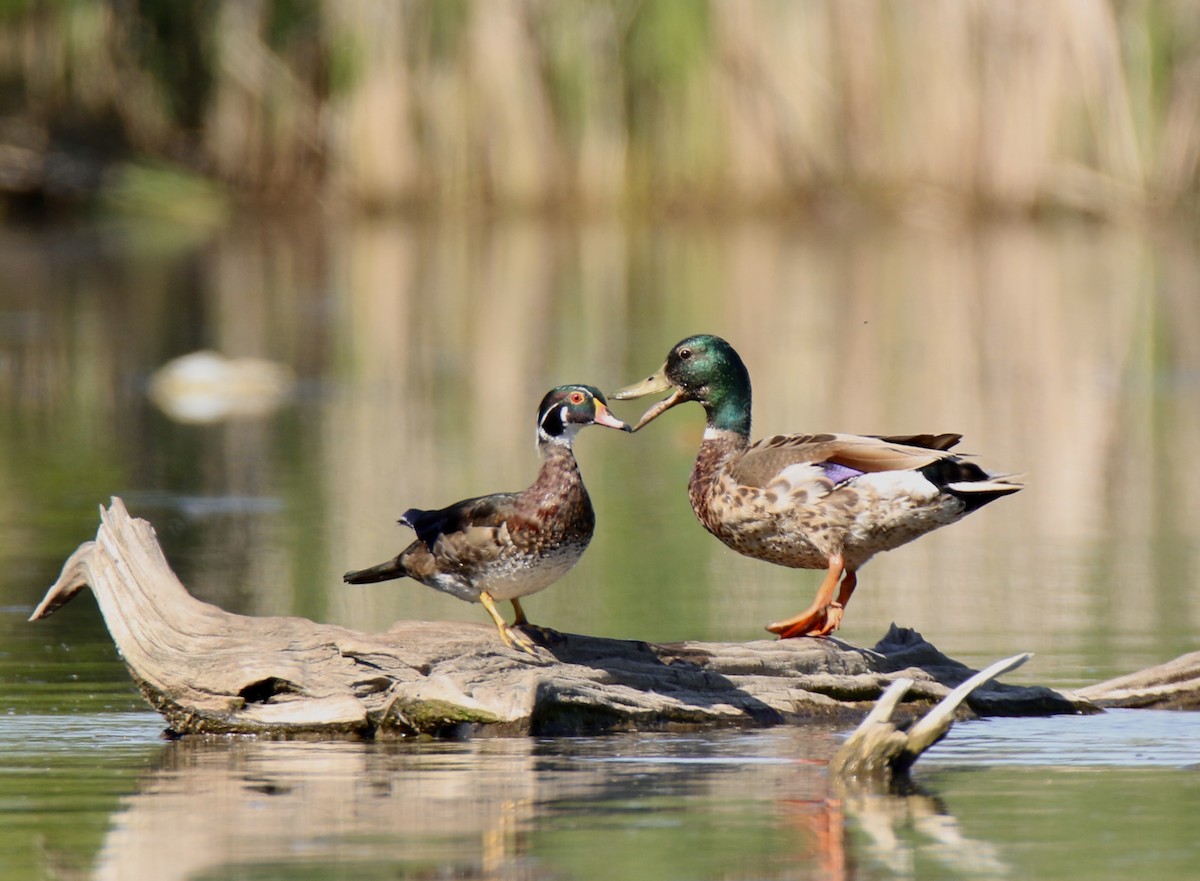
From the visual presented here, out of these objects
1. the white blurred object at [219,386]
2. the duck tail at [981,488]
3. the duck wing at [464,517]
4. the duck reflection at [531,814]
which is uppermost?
the white blurred object at [219,386]

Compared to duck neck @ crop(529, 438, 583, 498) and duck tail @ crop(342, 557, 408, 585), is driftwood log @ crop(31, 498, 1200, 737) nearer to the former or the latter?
duck tail @ crop(342, 557, 408, 585)

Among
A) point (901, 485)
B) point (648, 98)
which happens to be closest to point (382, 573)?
point (901, 485)

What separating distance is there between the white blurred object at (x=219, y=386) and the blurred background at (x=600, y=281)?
4 cm

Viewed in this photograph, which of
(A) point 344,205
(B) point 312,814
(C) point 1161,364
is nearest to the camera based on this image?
(B) point 312,814

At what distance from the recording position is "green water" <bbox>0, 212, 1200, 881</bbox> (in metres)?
5.14

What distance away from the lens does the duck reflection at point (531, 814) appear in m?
4.84

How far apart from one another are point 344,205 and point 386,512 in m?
20.3

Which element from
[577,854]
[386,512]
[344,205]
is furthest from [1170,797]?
[344,205]

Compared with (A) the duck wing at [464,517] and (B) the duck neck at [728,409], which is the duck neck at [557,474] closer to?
(A) the duck wing at [464,517]

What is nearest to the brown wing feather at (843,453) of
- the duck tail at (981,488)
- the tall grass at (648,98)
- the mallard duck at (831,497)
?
the mallard duck at (831,497)

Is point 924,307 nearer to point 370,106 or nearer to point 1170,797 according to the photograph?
point 370,106

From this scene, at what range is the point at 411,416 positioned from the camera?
48.9 ft

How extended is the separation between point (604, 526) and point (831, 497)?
12.5 ft

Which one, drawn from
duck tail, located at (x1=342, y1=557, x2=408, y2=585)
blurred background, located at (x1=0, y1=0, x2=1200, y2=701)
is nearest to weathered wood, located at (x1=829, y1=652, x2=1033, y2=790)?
duck tail, located at (x1=342, y1=557, x2=408, y2=585)
